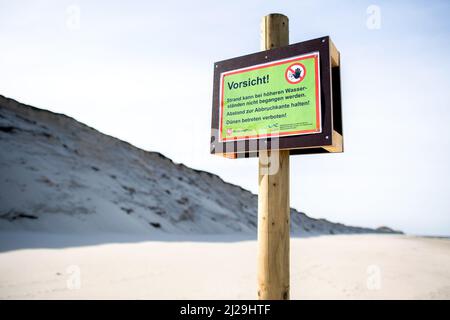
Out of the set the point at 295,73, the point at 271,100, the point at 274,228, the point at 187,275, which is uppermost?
the point at 295,73

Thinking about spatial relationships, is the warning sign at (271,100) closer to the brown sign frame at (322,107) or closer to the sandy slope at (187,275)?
the brown sign frame at (322,107)

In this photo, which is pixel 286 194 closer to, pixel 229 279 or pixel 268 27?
pixel 268 27

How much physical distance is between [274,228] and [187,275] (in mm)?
3616

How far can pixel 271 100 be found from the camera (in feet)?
10.5

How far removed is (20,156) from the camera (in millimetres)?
15258

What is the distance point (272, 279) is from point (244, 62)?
222 centimetres

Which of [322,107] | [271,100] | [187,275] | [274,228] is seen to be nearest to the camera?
[322,107]

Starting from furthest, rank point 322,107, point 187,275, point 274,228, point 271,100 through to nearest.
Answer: point 187,275, point 271,100, point 274,228, point 322,107

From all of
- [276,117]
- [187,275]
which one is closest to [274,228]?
[276,117]

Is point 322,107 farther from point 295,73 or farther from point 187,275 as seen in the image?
point 187,275

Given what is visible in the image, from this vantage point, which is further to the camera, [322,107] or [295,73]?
[295,73]

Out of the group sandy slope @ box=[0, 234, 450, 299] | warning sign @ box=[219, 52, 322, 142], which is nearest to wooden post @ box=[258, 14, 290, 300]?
warning sign @ box=[219, 52, 322, 142]

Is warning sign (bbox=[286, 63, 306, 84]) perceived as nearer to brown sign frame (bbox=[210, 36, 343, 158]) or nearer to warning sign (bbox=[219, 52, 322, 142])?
warning sign (bbox=[219, 52, 322, 142])

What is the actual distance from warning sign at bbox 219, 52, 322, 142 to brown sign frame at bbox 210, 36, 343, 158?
1.9 inches
